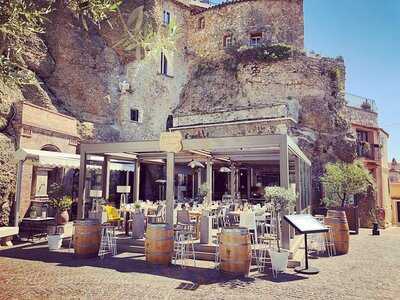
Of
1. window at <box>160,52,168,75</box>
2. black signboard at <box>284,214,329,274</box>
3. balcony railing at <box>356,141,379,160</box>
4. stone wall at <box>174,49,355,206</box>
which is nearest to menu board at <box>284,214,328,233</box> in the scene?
black signboard at <box>284,214,329,274</box>

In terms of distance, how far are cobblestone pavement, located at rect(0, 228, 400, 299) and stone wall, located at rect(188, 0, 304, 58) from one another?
67.4 ft

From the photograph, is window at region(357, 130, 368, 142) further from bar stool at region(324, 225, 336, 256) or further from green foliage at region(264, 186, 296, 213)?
green foliage at region(264, 186, 296, 213)

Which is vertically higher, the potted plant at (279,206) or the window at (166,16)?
the window at (166,16)

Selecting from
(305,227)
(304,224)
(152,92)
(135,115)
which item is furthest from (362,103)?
(305,227)

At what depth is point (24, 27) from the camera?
4.11 meters

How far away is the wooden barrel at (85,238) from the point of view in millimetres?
7473

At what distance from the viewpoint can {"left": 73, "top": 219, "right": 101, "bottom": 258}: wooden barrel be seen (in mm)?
7473

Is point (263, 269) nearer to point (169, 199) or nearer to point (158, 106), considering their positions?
point (169, 199)

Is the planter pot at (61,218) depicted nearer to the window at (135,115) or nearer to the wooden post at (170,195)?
the wooden post at (170,195)

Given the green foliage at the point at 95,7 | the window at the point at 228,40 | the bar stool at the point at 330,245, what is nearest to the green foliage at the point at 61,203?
the green foliage at the point at 95,7

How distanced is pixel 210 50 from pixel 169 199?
20.3m

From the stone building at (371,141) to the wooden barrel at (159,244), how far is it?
18.1m

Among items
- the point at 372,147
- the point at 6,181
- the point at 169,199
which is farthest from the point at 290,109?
the point at 6,181

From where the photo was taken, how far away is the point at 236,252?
243 inches
